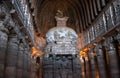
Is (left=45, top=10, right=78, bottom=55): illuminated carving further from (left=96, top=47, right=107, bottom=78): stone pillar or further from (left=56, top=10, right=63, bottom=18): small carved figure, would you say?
(left=96, top=47, right=107, bottom=78): stone pillar

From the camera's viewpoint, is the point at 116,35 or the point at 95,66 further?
the point at 95,66

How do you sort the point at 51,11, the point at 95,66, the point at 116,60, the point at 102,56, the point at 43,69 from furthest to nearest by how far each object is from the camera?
the point at 51,11 → the point at 43,69 → the point at 95,66 → the point at 102,56 → the point at 116,60

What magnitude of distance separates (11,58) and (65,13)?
20.8 metres

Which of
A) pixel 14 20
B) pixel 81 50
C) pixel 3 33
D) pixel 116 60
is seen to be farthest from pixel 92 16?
pixel 3 33

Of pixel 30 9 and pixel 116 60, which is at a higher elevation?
pixel 30 9

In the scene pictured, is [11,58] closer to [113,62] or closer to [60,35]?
[113,62]

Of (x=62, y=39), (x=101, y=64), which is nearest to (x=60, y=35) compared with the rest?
(x=62, y=39)

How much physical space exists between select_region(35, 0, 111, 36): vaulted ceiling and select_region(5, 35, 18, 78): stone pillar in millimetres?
12962

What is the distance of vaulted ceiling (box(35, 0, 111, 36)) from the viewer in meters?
24.4

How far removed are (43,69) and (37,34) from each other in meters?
5.35

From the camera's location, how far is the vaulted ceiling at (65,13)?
80.1ft

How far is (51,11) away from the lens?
29.8 metres

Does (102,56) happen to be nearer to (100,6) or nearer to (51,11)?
(100,6)

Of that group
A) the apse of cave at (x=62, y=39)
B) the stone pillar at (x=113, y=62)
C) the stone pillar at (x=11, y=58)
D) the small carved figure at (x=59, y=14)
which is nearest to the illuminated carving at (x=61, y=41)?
the apse of cave at (x=62, y=39)
